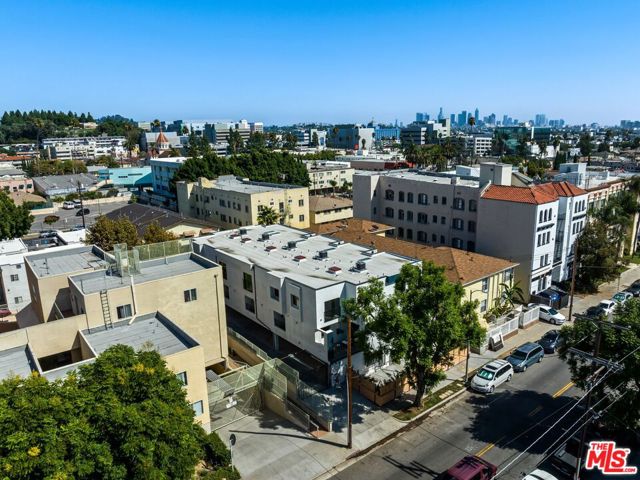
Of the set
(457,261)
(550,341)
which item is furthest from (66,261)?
(550,341)

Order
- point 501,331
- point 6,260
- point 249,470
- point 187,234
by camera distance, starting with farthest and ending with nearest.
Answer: point 187,234, point 6,260, point 501,331, point 249,470

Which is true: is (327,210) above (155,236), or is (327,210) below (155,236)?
below

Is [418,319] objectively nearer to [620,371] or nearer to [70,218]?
[620,371]

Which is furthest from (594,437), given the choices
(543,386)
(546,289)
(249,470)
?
(546,289)

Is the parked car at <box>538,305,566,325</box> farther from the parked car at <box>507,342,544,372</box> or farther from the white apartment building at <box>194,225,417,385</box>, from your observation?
the white apartment building at <box>194,225,417,385</box>

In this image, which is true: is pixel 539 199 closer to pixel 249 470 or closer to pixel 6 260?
pixel 249 470

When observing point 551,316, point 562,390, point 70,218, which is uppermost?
point 70,218
